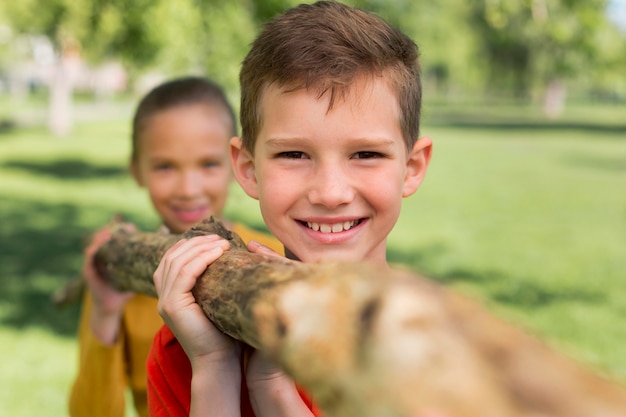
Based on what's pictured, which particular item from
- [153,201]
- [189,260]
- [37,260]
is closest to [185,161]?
[153,201]

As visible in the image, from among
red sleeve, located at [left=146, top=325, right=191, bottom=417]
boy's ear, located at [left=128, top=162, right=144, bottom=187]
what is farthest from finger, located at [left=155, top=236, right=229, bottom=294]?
boy's ear, located at [left=128, top=162, right=144, bottom=187]

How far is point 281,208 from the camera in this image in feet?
6.45

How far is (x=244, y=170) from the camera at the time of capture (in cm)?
221

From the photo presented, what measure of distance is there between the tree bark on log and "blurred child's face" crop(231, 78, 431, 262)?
64cm

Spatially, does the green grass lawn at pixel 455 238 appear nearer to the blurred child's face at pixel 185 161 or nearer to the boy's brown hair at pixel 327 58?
the boy's brown hair at pixel 327 58

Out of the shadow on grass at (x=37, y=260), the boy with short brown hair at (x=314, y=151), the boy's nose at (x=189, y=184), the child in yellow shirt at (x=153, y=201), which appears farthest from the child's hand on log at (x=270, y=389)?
the shadow on grass at (x=37, y=260)

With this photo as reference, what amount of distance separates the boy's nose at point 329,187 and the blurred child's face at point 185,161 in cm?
148

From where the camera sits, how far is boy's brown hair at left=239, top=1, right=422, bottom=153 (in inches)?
75.5

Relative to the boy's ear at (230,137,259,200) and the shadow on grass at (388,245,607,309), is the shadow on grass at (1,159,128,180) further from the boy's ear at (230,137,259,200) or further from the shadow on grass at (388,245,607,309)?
the boy's ear at (230,137,259,200)

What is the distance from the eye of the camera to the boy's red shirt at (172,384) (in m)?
1.88

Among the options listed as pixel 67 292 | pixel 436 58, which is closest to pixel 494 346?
pixel 67 292

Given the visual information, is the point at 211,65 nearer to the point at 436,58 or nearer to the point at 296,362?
the point at 296,362

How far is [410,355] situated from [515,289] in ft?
30.3

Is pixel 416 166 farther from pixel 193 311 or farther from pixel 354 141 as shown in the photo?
pixel 193 311
